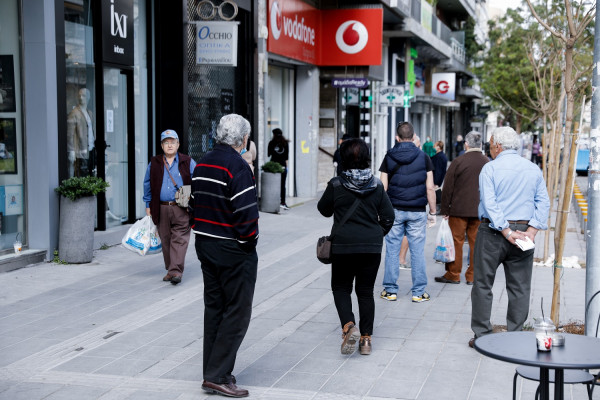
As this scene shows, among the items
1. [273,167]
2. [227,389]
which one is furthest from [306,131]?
[227,389]

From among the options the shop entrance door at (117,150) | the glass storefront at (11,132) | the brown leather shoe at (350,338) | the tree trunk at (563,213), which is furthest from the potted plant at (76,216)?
the tree trunk at (563,213)

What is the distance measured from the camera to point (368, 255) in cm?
652

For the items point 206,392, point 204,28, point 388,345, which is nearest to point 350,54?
point 204,28

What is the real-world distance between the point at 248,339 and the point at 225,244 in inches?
74.8

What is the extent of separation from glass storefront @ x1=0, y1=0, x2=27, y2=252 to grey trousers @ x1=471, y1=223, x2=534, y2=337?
6.38 meters

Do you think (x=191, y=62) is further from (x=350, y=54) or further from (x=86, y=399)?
(x=86, y=399)

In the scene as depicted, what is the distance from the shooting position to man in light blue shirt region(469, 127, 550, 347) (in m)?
6.55

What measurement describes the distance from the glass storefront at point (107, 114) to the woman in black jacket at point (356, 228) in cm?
562

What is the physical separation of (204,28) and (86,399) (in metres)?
10.9

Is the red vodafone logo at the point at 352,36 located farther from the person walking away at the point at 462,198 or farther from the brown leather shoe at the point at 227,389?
the brown leather shoe at the point at 227,389

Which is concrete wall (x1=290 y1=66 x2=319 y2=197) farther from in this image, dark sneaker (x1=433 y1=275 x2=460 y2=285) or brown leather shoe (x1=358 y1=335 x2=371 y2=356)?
brown leather shoe (x1=358 y1=335 x2=371 y2=356)

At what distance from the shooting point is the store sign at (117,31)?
1226cm

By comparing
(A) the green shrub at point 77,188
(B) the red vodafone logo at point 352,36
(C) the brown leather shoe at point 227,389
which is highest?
(B) the red vodafone logo at point 352,36

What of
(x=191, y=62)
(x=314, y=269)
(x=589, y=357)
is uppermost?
(x=191, y=62)
